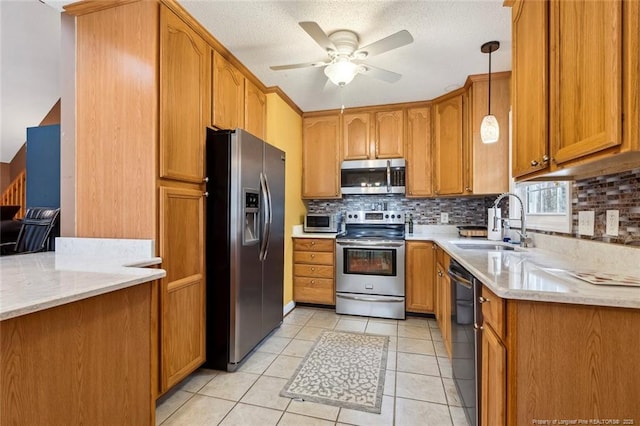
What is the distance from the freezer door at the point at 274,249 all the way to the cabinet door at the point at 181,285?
0.61m

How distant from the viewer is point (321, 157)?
3852 mm

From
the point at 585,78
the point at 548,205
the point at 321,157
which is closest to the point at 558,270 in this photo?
the point at 585,78

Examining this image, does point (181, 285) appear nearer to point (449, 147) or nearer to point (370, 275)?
point (370, 275)

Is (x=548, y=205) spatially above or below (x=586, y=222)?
above

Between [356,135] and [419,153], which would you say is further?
[356,135]

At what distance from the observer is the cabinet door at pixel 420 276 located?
3129 mm

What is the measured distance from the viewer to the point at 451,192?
3.28 meters

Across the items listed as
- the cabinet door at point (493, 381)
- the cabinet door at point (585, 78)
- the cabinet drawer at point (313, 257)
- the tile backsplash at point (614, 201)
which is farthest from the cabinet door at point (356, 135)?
the cabinet door at point (493, 381)

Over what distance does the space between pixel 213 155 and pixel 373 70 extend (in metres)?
1.40

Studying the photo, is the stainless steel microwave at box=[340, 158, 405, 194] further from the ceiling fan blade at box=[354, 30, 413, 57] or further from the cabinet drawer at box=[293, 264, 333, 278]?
the ceiling fan blade at box=[354, 30, 413, 57]

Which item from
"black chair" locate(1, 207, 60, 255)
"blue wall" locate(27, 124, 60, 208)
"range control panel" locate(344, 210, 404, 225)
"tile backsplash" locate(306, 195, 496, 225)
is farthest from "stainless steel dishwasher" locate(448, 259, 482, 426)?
"blue wall" locate(27, 124, 60, 208)

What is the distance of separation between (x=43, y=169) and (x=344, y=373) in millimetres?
3042

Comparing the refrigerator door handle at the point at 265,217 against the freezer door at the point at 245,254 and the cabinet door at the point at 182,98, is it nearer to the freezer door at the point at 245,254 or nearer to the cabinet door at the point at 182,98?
the freezer door at the point at 245,254

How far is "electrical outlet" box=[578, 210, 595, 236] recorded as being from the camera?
5.17 ft
